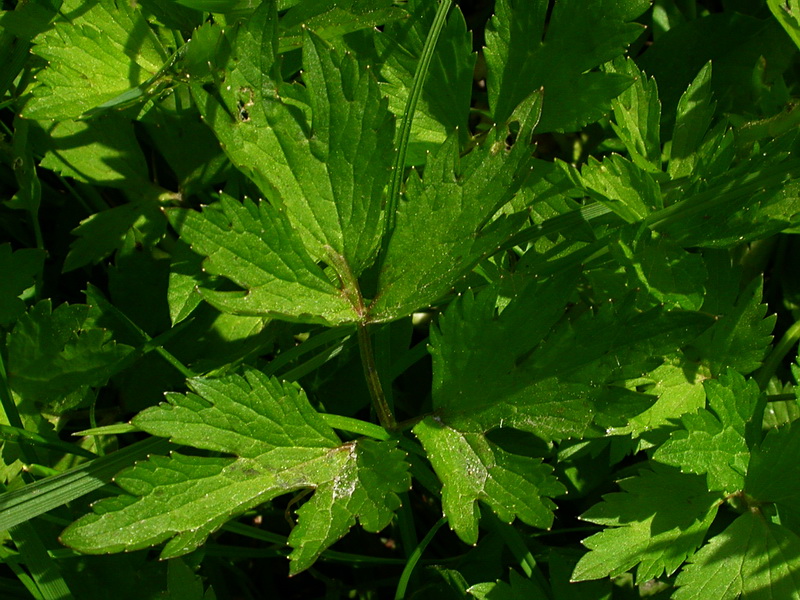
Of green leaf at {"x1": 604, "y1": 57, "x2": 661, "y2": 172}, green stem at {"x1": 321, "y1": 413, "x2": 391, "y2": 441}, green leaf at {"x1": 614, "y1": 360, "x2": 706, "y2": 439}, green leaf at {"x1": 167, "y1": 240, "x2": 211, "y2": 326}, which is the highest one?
green leaf at {"x1": 604, "y1": 57, "x2": 661, "y2": 172}

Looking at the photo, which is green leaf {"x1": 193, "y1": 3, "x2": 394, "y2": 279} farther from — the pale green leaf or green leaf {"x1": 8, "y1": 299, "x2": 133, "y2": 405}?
green leaf {"x1": 8, "y1": 299, "x2": 133, "y2": 405}

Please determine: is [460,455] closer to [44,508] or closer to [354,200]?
[354,200]

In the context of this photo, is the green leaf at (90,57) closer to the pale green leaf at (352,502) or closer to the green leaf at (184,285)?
the green leaf at (184,285)

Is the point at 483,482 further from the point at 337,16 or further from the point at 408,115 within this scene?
the point at 337,16

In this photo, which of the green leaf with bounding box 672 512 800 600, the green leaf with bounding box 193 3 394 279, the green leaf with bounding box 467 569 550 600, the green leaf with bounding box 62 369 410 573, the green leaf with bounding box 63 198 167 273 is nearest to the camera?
the green leaf with bounding box 62 369 410 573

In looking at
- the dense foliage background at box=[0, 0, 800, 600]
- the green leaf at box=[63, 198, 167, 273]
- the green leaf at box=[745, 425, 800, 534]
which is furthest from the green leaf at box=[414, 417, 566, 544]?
the green leaf at box=[63, 198, 167, 273]

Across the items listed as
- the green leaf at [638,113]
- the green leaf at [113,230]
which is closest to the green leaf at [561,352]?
the green leaf at [638,113]

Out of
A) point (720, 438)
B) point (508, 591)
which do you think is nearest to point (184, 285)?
point (508, 591)
